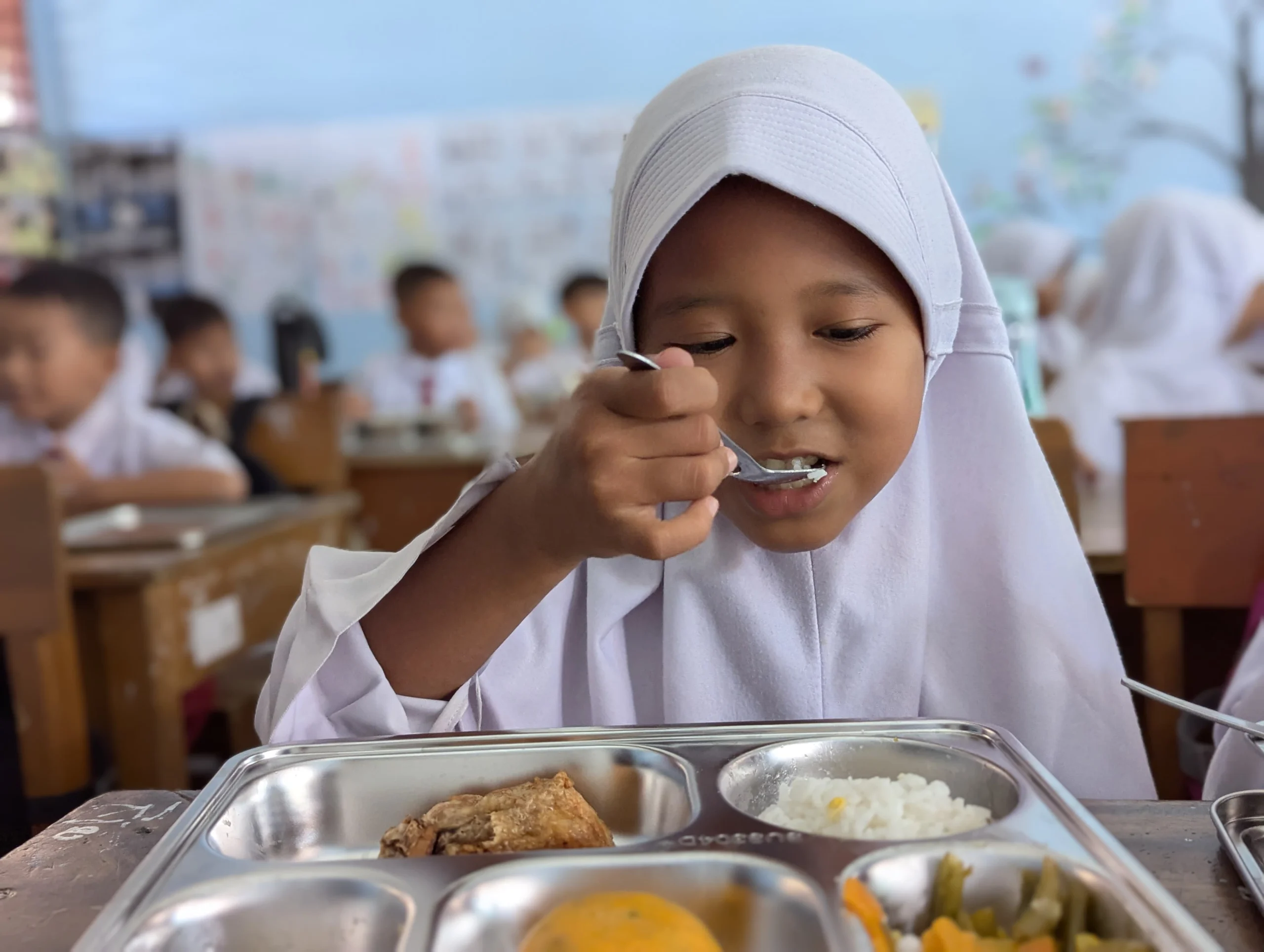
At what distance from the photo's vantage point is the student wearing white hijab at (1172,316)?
3260 millimetres

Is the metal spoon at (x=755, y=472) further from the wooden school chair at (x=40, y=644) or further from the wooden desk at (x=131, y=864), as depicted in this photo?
the wooden school chair at (x=40, y=644)

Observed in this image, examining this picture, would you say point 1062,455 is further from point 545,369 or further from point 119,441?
point 545,369

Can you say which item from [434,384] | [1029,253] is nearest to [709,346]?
[1029,253]

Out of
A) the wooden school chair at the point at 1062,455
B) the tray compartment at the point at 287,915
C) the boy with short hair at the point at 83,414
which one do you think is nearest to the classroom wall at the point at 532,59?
the boy with short hair at the point at 83,414

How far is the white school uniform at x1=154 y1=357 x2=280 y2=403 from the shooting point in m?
4.84

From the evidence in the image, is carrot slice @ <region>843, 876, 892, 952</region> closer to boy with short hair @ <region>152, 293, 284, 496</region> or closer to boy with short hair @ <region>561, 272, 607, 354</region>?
boy with short hair @ <region>152, 293, 284, 496</region>

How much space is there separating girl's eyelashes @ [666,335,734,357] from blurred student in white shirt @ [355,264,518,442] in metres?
4.45

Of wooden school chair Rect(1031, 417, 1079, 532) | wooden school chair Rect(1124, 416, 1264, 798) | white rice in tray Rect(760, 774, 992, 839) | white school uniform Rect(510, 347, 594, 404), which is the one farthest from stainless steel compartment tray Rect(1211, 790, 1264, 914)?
white school uniform Rect(510, 347, 594, 404)

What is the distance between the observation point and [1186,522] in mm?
1174

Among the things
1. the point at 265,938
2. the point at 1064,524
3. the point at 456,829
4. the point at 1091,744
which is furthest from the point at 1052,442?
the point at 265,938

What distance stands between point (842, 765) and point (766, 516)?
0.22 metres

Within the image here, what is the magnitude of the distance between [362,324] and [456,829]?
593 centimetres

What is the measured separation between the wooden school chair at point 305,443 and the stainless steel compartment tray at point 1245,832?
2.68 m

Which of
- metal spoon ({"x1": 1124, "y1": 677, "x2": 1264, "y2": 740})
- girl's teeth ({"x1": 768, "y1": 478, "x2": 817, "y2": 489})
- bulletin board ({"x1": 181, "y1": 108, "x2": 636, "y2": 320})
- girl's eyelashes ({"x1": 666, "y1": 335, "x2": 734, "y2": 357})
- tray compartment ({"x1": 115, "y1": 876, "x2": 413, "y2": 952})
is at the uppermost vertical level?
bulletin board ({"x1": 181, "y1": 108, "x2": 636, "y2": 320})
